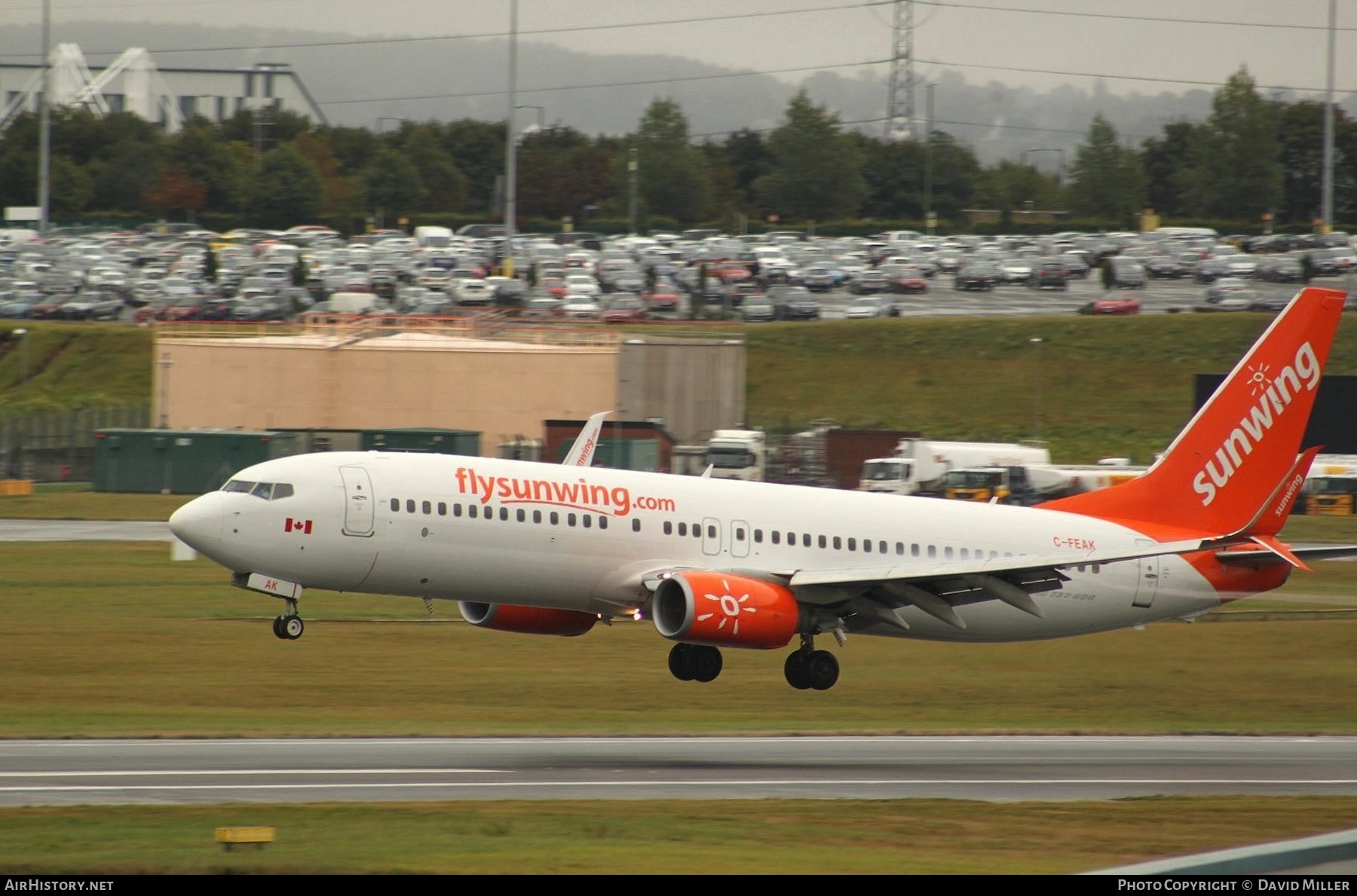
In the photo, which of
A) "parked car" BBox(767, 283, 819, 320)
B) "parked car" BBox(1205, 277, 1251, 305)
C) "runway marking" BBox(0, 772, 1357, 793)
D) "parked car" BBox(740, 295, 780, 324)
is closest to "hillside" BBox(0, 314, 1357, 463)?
"parked car" BBox(740, 295, 780, 324)

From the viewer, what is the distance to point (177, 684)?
138 ft

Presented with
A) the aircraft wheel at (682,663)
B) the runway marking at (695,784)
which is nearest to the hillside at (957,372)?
the aircraft wheel at (682,663)

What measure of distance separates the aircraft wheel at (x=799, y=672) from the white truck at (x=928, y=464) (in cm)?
4378

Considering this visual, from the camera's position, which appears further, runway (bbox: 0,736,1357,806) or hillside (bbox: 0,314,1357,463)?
hillside (bbox: 0,314,1357,463)

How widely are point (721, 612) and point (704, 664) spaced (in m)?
4.30

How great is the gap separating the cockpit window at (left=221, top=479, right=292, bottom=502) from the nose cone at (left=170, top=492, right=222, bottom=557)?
764 millimetres

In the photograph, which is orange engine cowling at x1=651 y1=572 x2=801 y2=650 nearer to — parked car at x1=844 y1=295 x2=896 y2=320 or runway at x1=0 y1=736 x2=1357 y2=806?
runway at x1=0 y1=736 x2=1357 y2=806

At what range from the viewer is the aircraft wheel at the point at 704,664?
3953 cm

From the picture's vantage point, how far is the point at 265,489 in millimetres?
34188

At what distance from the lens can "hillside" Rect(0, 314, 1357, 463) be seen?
10762cm

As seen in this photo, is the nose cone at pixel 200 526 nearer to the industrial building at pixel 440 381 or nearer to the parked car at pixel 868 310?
the industrial building at pixel 440 381

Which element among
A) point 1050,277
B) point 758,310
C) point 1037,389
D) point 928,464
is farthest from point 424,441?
point 1050,277

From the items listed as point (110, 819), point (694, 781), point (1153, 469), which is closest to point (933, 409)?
point (1153, 469)
